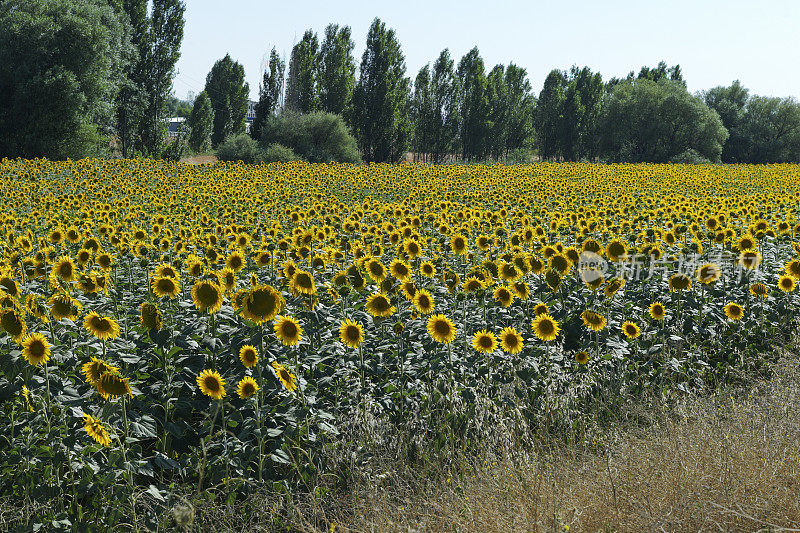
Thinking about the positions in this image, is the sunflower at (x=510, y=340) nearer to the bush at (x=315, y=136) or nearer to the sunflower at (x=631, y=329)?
the sunflower at (x=631, y=329)

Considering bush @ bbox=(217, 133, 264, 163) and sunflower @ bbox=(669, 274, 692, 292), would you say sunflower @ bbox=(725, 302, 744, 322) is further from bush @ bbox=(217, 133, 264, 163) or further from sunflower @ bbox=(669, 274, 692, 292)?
bush @ bbox=(217, 133, 264, 163)

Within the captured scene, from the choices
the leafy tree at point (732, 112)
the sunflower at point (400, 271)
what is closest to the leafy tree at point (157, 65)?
the sunflower at point (400, 271)

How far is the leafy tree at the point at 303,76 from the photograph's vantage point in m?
41.8

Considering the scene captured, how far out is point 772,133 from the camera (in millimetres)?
59250

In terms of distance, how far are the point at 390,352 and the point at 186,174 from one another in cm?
1550

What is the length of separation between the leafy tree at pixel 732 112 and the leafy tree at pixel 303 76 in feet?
129

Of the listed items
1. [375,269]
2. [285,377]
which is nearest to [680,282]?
[375,269]

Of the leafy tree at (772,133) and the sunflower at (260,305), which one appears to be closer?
the sunflower at (260,305)

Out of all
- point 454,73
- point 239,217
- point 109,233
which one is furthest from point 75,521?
point 454,73

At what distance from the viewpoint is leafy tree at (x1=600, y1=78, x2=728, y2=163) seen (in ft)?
169

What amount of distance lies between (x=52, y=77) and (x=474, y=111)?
32.2 m

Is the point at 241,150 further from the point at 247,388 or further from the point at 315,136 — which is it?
the point at 247,388

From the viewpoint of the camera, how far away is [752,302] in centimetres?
639

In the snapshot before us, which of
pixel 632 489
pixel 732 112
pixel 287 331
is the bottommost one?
pixel 632 489
